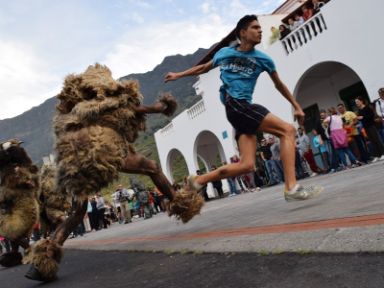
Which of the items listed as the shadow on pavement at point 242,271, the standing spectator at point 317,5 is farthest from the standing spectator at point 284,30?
the shadow on pavement at point 242,271

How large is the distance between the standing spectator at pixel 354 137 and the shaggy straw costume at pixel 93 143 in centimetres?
808

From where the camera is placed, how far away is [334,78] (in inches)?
702

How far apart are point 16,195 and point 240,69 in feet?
13.2

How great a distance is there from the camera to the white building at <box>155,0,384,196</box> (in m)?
12.7

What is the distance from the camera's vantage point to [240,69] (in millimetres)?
4805

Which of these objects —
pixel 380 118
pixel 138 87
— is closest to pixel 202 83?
pixel 380 118

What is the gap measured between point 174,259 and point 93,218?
1741 centimetres

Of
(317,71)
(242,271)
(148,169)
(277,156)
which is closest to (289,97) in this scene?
(148,169)

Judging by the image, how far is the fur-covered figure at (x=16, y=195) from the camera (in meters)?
6.82

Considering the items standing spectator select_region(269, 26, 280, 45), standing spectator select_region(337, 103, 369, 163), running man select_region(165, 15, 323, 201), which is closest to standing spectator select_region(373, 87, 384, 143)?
standing spectator select_region(337, 103, 369, 163)

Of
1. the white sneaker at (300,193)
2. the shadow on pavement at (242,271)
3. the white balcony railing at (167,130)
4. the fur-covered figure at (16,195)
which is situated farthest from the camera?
the white balcony railing at (167,130)

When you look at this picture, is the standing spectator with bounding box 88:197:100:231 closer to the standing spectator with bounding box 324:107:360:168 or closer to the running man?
the standing spectator with bounding box 324:107:360:168

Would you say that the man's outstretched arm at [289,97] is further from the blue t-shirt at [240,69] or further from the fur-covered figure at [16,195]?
the fur-covered figure at [16,195]

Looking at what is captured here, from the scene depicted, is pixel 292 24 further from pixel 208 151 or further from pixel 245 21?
pixel 208 151
